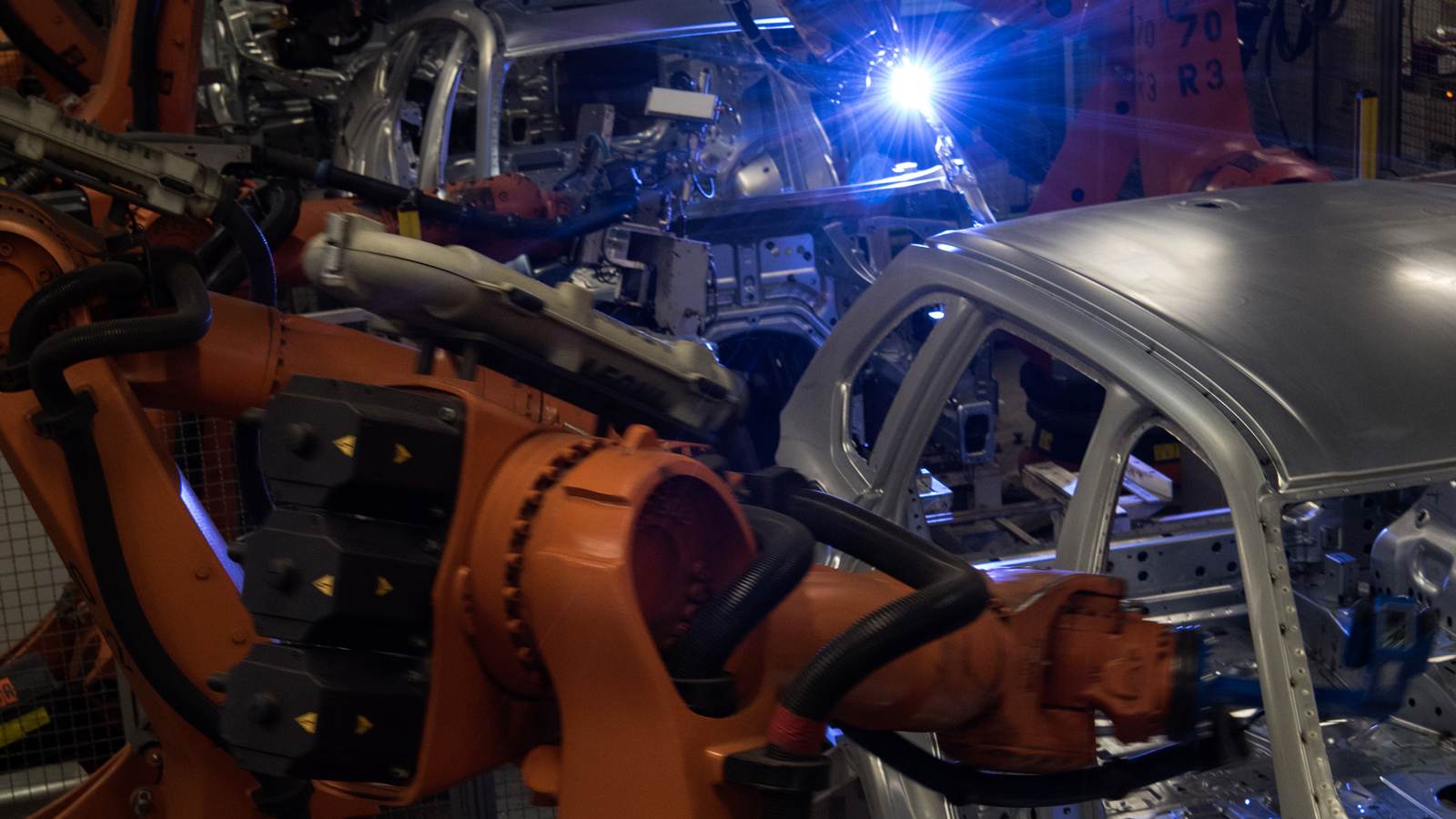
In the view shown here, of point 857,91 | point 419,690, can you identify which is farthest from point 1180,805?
point 857,91

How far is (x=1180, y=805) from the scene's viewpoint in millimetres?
2152

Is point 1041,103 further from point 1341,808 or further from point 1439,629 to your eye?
point 1341,808

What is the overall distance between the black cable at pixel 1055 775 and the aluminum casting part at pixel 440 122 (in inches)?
143

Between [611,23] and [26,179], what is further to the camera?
[611,23]

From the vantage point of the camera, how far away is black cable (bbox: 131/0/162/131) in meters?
3.49

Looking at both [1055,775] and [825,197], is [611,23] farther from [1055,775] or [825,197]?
[1055,775]

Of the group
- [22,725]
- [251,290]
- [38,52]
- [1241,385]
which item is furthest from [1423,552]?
[38,52]

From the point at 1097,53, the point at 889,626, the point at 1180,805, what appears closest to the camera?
the point at 889,626

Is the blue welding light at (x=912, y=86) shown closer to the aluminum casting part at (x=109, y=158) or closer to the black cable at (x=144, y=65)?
the black cable at (x=144, y=65)

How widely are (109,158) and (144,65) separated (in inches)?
70.4

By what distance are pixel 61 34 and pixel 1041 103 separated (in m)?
6.64

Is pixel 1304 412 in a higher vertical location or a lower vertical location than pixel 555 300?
lower

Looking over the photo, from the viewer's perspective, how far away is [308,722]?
1.12m

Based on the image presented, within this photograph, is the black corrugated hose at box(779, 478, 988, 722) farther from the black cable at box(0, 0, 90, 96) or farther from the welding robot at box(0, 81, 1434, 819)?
the black cable at box(0, 0, 90, 96)
